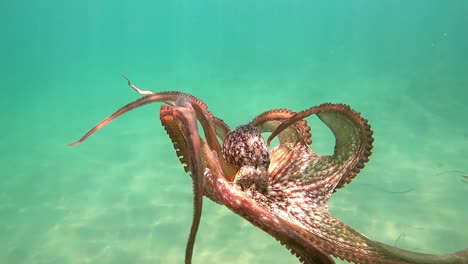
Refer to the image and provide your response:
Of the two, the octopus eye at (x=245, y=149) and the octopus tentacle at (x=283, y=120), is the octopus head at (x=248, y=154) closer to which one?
the octopus eye at (x=245, y=149)

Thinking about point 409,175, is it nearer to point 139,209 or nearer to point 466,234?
point 466,234

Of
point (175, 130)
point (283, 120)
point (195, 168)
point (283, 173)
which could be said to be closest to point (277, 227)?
point (195, 168)

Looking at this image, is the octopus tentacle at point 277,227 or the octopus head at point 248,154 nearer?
the octopus tentacle at point 277,227

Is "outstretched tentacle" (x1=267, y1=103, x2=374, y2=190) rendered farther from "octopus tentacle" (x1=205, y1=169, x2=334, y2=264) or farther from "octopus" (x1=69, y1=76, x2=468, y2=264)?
"octopus tentacle" (x1=205, y1=169, x2=334, y2=264)

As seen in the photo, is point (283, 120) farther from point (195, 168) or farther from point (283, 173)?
point (195, 168)

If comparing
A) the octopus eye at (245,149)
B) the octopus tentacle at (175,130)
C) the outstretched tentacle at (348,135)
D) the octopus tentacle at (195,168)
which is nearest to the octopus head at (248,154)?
the octopus eye at (245,149)

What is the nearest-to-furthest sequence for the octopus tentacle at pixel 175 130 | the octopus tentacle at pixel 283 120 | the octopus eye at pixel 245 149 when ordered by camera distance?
the octopus tentacle at pixel 175 130 < the octopus eye at pixel 245 149 < the octopus tentacle at pixel 283 120

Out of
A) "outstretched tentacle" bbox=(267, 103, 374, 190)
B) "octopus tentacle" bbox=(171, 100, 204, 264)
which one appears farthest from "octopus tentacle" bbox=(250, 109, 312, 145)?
"octopus tentacle" bbox=(171, 100, 204, 264)

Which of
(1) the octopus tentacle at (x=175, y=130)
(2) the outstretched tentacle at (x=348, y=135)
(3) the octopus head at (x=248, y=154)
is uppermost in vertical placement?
(2) the outstretched tentacle at (x=348, y=135)

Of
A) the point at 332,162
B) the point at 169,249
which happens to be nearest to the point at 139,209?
the point at 169,249
